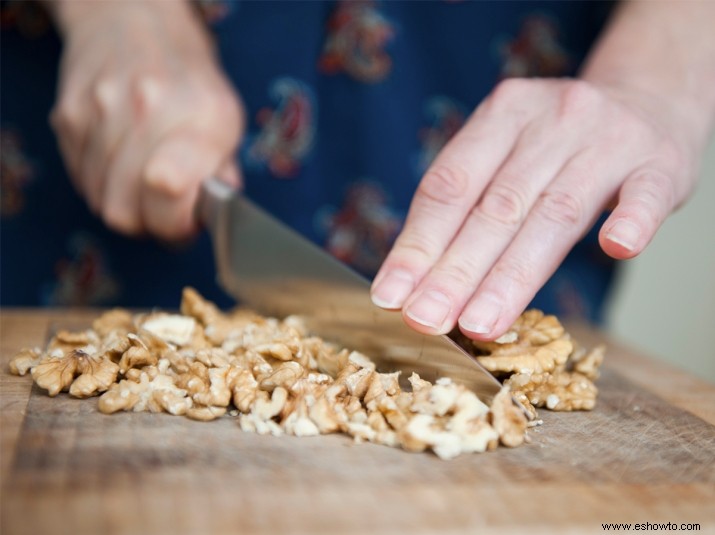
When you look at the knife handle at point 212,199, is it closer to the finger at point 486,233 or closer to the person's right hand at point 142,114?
the person's right hand at point 142,114

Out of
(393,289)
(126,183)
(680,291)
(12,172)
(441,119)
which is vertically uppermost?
(441,119)

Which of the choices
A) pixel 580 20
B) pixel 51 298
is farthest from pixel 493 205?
pixel 51 298

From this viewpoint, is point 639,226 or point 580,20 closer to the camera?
point 639,226

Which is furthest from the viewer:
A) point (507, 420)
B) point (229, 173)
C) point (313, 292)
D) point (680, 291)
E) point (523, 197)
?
point (680, 291)

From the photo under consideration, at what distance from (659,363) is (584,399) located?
0.41 m

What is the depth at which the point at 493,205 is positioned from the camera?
105cm

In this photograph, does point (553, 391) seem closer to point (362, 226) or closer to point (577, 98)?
point (577, 98)

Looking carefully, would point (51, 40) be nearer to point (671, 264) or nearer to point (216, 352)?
point (216, 352)

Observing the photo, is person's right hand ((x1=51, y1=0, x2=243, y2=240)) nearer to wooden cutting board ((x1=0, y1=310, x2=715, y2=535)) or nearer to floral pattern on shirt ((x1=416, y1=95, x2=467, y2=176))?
floral pattern on shirt ((x1=416, y1=95, x2=467, y2=176))

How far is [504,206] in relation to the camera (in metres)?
1.04

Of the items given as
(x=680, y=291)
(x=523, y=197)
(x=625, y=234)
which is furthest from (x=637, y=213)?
(x=680, y=291)

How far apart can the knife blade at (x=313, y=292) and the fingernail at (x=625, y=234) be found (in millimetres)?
226

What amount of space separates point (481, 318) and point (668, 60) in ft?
2.03

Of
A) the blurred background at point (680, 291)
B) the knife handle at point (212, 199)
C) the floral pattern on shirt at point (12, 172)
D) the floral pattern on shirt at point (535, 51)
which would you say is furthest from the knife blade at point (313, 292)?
the blurred background at point (680, 291)
